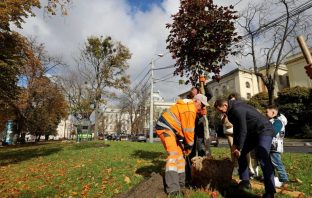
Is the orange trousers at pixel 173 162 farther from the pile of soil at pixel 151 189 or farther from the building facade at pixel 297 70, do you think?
the building facade at pixel 297 70

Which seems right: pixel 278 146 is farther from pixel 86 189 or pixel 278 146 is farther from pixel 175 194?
pixel 86 189

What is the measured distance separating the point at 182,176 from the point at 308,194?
229cm

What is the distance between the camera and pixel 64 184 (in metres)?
6.98

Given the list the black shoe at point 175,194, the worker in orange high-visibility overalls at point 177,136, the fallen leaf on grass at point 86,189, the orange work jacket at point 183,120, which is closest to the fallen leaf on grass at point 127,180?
the fallen leaf on grass at point 86,189

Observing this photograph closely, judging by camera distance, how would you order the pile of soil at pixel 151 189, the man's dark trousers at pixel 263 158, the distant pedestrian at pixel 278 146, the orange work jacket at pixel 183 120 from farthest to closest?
the distant pedestrian at pixel 278 146 < the orange work jacket at pixel 183 120 < the pile of soil at pixel 151 189 < the man's dark trousers at pixel 263 158

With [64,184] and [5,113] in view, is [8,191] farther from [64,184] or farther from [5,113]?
[5,113]

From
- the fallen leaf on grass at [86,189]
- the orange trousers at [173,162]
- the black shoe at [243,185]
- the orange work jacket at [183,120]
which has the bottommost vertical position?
the fallen leaf on grass at [86,189]

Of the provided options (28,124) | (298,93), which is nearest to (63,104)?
(28,124)

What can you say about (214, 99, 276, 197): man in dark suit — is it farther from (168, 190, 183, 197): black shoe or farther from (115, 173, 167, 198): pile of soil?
(115, 173, 167, 198): pile of soil

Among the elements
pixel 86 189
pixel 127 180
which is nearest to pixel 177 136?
pixel 127 180

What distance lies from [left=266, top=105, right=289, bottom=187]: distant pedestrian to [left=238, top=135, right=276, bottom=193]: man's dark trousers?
3.39ft

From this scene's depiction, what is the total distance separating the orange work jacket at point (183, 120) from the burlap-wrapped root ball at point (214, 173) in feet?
2.07

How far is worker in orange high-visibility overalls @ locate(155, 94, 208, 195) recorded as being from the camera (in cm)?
480

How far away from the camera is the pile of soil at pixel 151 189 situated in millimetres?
4752
